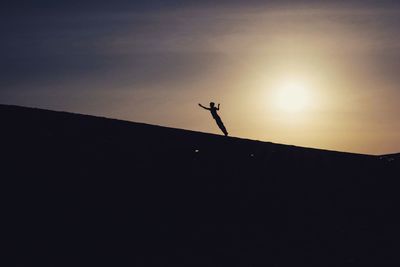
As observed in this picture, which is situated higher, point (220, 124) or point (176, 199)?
point (220, 124)

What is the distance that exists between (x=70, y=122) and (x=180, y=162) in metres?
1.93

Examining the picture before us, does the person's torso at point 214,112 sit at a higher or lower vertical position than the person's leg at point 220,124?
higher

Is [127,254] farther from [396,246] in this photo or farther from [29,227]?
[396,246]

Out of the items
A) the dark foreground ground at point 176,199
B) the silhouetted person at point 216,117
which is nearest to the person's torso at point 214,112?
the silhouetted person at point 216,117

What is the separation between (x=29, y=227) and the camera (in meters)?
7.87

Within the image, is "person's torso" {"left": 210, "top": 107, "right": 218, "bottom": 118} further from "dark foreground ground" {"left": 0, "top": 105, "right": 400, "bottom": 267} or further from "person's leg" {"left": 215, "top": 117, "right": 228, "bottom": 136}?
"dark foreground ground" {"left": 0, "top": 105, "right": 400, "bottom": 267}

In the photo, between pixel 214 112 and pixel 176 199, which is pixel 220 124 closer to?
pixel 214 112

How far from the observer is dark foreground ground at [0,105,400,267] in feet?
26.6

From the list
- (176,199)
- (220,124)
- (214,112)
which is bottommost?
(176,199)

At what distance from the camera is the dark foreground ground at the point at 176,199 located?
8.12m

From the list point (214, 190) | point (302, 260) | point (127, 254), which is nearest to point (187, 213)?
point (214, 190)

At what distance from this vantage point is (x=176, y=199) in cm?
939

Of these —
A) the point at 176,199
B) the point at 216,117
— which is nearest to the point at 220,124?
the point at 216,117

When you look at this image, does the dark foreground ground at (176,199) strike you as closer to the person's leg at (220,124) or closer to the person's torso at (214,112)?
the person's leg at (220,124)
